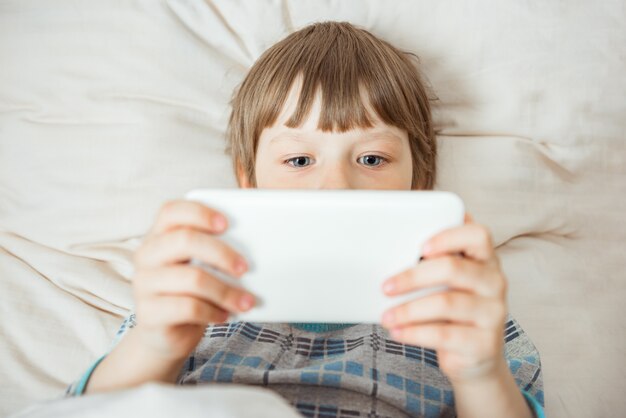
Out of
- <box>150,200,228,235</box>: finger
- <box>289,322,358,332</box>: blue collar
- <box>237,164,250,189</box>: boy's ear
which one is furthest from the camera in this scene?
<box>237,164,250,189</box>: boy's ear

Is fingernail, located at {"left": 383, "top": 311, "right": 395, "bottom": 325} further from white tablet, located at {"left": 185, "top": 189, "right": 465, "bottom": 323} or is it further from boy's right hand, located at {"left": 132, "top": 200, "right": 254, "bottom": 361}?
boy's right hand, located at {"left": 132, "top": 200, "right": 254, "bottom": 361}

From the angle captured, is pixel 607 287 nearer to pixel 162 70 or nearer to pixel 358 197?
pixel 358 197

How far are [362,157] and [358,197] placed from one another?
0.30 meters

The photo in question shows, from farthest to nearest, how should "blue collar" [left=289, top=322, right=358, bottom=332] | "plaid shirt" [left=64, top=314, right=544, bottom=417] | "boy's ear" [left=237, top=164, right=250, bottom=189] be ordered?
"boy's ear" [left=237, top=164, right=250, bottom=189]
"blue collar" [left=289, top=322, right=358, bottom=332]
"plaid shirt" [left=64, top=314, right=544, bottom=417]

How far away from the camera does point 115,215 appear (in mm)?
1065

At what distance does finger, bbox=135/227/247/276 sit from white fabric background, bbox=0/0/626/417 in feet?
1.57

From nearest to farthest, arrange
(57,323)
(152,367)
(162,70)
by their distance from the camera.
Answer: (152,367)
(57,323)
(162,70)

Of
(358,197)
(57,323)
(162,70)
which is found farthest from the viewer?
(162,70)

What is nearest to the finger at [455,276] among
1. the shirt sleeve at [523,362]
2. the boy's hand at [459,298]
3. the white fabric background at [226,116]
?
the boy's hand at [459,298]

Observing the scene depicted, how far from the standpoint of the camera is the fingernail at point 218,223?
1.87 ft

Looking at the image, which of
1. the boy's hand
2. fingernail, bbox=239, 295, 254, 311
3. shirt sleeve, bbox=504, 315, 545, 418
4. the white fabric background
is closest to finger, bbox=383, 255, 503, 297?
the boy's hand

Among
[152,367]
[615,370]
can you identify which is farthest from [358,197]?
[615,370]

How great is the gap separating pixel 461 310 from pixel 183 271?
0.85 ft

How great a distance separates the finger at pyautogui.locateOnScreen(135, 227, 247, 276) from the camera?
580 mm
